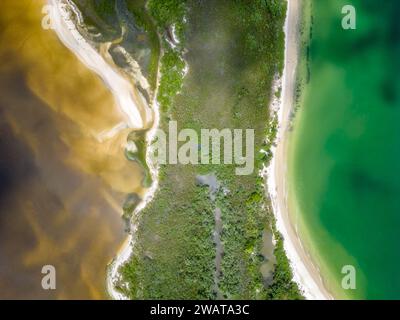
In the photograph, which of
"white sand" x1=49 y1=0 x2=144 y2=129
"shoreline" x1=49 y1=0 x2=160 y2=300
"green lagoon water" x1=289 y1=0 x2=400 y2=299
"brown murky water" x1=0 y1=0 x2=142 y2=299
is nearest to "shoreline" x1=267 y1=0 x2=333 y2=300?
"green lagoon water" x1=289 y1=0 x2=400 y2=299

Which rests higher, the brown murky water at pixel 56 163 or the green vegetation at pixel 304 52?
the green vegetation at pixel 304 52

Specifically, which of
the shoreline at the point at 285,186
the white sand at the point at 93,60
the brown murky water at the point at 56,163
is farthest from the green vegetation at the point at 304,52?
the brown murky water at the point at 56,163

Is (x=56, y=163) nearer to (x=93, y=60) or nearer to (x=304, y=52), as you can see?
(x=93, y=60)

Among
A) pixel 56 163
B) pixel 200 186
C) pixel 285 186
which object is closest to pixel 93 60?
pixel 56 163

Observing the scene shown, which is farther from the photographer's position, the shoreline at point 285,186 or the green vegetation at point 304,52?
the green vegetation at point 304,52

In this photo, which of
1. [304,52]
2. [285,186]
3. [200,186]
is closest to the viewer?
[200,186]

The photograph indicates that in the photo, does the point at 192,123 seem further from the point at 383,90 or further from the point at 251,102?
the point at 383,90

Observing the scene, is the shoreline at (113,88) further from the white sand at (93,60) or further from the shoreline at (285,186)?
the shoreline at (285,186)
